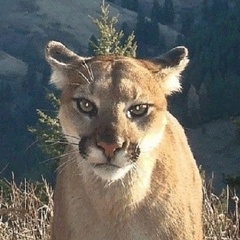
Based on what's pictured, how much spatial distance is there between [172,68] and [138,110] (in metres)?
0.61

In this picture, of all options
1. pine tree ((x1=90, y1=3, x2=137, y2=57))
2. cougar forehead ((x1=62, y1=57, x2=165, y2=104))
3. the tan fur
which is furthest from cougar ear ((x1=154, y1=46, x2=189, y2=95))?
pine tree ((x1=90, y1=3, x2=137, y2=57))

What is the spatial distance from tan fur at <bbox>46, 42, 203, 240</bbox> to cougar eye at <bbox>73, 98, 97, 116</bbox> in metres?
0.02

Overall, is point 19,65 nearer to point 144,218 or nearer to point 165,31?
point 165,31

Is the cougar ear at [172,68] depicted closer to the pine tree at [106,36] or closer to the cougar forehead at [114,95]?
the cougar forehead at [114,95]

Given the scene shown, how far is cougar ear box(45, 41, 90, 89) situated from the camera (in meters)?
4.70

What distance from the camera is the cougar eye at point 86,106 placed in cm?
427

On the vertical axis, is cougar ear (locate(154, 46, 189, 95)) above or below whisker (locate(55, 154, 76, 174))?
above

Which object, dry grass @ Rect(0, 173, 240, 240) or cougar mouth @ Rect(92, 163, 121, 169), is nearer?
cougar mouth @ Rect(92, 163, 121, 169)

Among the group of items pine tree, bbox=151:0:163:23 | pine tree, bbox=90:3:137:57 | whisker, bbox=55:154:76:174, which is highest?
whisker, bbox=55:154:76:174

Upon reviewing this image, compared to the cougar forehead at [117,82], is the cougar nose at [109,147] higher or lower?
lower

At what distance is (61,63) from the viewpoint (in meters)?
4.74

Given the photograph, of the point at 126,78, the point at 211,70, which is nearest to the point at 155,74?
the point at 126,78

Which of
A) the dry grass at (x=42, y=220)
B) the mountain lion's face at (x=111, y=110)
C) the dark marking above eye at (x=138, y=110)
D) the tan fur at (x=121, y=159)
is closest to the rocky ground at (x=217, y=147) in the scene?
the dry grass at (x=42, y=220)

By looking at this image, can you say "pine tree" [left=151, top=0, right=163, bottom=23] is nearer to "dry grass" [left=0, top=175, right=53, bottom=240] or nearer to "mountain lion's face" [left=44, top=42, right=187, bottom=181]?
"dry grass" [left=0, top=175, right=53, bottom=240]
